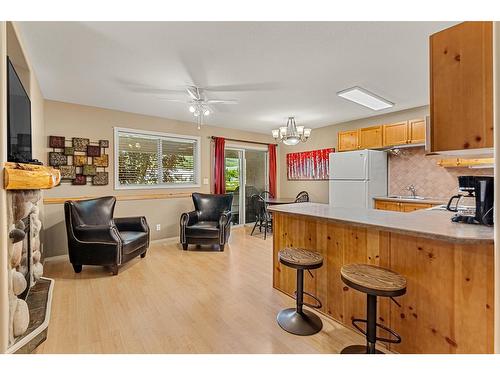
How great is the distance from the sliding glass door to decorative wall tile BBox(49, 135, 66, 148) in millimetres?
3124

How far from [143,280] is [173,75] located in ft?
8.00

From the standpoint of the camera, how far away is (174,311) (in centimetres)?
225

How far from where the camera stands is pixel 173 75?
284cm

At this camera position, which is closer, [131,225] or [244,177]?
[131,225]

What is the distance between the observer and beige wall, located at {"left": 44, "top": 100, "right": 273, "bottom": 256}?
3.70m

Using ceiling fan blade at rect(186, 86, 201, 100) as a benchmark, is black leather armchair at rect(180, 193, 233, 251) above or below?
below

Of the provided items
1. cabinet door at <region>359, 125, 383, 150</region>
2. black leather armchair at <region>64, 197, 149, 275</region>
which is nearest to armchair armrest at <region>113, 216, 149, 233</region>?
black leather armchair at <region>64, 197, 149, 275</region>

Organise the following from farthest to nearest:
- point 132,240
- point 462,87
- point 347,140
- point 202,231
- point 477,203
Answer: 1. point 347,140
2. point 202,231
3. point 132,240
4. point 477,203
5. point 462,87

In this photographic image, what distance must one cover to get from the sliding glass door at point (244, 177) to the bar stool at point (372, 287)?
449 cm

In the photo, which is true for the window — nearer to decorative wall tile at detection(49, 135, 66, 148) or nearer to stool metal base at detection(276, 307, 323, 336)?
decorative wall tile at detection(49, 135, 66, 148)

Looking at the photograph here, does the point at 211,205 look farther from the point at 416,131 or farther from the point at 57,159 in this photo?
the point at 416,131

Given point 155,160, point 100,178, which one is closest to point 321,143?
point 155,160

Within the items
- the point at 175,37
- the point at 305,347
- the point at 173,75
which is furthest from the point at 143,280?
the point at 175,37

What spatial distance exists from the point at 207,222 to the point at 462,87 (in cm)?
390
